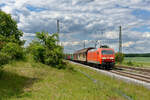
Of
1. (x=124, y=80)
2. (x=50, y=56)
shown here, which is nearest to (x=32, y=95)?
(x=124, y=80)

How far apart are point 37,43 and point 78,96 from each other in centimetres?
1310

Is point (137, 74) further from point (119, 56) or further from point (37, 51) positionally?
point (119, 56)

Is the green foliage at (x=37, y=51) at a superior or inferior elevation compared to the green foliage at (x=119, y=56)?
superior

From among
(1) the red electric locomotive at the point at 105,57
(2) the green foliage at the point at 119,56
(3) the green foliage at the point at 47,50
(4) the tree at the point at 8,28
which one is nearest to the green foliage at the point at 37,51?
(3) the green foliage at the point at 47,50

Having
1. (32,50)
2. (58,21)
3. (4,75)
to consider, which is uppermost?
(58,21)

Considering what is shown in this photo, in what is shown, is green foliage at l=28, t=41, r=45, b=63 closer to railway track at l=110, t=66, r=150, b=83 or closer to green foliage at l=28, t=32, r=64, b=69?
green foliage at l=28, t=32, r=64, b=69

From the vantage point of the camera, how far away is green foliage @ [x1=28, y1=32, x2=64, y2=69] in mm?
18953

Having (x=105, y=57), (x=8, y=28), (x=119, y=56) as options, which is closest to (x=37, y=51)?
(x=105, y=57)

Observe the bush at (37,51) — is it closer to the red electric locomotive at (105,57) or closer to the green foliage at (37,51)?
the green foliage at (37,51)

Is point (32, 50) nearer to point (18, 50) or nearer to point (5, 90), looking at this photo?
point (18, 50)

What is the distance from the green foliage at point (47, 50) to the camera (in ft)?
62.2

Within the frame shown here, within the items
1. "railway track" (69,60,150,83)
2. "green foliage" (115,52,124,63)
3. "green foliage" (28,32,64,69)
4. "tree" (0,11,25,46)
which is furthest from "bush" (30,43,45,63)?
"green foliage" (115,52,124,63)

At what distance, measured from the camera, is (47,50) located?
757 inches

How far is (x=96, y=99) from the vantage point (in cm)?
735
